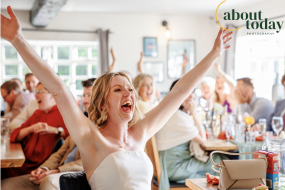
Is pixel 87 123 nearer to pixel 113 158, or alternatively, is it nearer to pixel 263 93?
pixel 113 158

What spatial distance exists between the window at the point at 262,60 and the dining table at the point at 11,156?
447cm

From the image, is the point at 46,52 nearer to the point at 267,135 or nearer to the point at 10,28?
the point at 267,135

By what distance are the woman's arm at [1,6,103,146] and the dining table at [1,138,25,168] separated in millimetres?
1206

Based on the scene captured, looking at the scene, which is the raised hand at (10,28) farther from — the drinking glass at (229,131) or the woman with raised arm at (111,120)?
the drinking glass at (229,131)

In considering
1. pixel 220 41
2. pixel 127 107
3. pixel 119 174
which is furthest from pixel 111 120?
pixel 220 41

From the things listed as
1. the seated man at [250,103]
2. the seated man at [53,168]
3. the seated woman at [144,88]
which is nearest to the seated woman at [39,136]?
the seated man at [53,168]

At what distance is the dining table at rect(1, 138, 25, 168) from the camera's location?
2.21 metres

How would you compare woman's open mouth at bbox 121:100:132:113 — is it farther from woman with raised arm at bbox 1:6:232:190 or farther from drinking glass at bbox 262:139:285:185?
drinking glass at bbox 262:139:285:185

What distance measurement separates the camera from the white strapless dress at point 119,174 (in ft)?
4.10

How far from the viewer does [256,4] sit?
5746 mm

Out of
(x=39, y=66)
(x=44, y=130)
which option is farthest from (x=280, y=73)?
(x=39, y=66)

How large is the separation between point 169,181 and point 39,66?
195cm

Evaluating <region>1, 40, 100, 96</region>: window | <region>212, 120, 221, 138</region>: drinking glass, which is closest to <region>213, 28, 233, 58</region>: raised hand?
<region>212, 120, 221, 138</region>: drinking glass

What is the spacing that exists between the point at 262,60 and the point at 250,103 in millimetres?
2343
